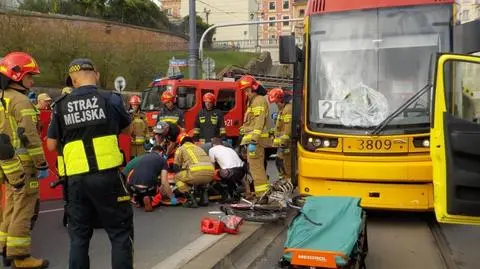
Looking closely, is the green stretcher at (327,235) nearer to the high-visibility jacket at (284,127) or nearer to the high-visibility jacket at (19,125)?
the high-visibility jacket at (19,125)

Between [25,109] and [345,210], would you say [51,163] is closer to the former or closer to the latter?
[25,109]

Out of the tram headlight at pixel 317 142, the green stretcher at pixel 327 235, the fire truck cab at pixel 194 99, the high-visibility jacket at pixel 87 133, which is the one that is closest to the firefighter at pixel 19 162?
the high-visibility jacket at pixel 87 133

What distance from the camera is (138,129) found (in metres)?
11.8

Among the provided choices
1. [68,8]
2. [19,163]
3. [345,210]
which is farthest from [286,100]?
[68,8]

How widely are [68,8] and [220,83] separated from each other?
3397cm

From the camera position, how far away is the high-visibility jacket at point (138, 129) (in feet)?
38.7

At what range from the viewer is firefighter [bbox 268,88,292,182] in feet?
33.1

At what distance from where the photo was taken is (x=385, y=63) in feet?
25.4

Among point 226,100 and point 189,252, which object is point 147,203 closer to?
point 189,252

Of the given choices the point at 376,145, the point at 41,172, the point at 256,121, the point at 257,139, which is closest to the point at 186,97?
the point at 256,121

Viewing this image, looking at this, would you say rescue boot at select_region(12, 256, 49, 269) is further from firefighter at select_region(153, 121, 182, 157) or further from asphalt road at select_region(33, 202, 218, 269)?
firefighter at select_region(153, 121, 182, 157)

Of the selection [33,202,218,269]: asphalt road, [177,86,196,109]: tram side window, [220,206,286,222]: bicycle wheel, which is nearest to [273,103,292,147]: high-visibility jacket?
[33,202,218,269]: asphalt road

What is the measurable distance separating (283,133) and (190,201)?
2392 millimetres

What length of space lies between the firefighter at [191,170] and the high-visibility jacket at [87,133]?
13.7ft
